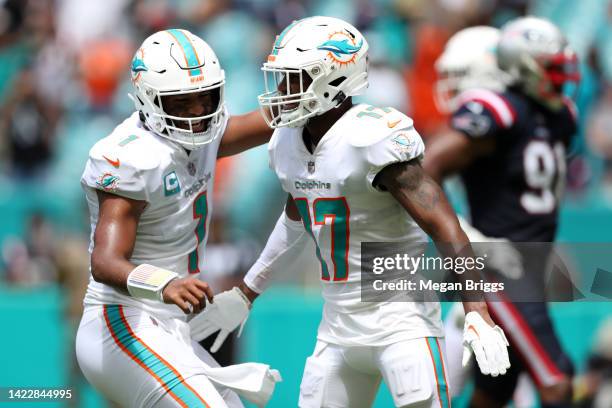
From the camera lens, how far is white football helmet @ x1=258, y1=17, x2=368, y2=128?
400 centimetres

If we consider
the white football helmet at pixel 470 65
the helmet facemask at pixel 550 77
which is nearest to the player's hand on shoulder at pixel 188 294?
the helmet facemask at pixel 550 77

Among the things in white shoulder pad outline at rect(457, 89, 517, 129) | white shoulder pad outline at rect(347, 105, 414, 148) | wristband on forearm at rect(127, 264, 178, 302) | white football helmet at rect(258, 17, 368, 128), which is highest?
white football helmet at rect(258, 17, 368, 128)

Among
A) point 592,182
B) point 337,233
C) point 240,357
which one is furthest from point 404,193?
point 592,182

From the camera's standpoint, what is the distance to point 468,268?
3.76 metres

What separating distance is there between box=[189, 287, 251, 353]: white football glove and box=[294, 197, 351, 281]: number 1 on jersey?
0.55 m

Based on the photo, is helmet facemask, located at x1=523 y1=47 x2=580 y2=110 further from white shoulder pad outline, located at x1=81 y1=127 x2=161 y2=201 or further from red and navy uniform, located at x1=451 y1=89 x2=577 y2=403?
white shoulder pad outline, located at x1=81 y1=127 x2=161 y2=201

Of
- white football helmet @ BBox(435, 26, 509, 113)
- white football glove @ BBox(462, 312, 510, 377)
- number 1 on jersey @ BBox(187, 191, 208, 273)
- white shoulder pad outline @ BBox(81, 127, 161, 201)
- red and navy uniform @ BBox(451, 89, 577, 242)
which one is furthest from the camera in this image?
Answer: white football helmet @ BBox(435, 26, 509, 113)

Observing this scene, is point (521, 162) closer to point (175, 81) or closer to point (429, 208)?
point (429, 208)

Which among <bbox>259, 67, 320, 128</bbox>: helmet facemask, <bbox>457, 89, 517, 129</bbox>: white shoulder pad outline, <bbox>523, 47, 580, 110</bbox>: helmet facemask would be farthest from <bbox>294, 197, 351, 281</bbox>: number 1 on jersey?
<bbox>523, 47, 580, 110</bbox>: helmet facemask

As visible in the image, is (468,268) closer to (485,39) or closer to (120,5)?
(485,39)

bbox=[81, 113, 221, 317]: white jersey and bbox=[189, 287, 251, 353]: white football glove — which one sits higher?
bbox=[81, 113, 221, 317]: white jersey

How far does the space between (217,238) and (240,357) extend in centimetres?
78

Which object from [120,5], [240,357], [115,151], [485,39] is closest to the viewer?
[115,151]

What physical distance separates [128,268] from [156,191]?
13.1 inches
